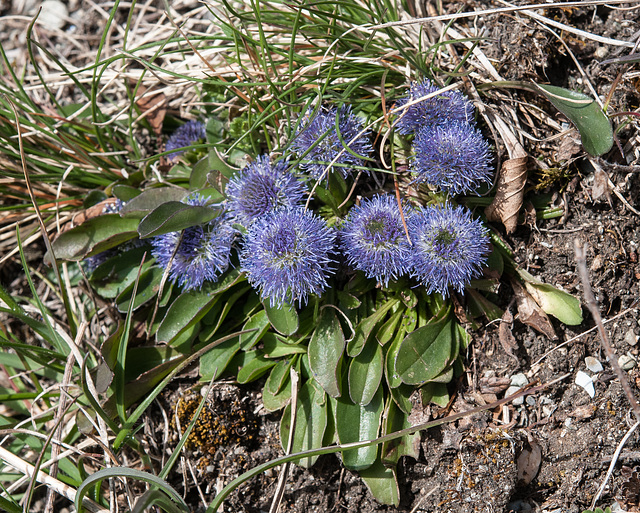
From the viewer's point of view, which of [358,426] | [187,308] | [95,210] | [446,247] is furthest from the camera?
[95,210]

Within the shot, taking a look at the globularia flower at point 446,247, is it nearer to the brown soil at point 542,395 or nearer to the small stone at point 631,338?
the brown soil at point 542,395

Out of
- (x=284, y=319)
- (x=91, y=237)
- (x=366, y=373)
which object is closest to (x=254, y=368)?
(x=284, y=319)

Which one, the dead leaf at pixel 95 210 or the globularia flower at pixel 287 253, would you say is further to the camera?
the dead leaf at pixel 95 210

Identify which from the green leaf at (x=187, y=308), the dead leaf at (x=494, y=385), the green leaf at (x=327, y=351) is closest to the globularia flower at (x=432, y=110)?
the green leaf at (x=327, y=351)

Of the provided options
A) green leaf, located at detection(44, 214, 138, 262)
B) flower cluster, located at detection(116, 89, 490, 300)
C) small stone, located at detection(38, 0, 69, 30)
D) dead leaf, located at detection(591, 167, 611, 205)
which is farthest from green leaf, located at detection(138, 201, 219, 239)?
small stone, located at detection(38, 0, 69, 30)

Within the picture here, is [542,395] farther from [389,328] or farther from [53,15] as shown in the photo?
[53,15]

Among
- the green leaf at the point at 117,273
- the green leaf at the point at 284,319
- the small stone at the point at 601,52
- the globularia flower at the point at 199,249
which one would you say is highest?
the small stone at the point at 601,52

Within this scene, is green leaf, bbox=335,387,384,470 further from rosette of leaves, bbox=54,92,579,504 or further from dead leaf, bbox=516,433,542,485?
dead leaf, bbox=516,433,542,485

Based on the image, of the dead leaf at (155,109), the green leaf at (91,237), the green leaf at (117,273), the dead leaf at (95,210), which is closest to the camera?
the green leaf at (91,237)
